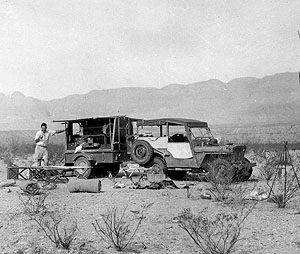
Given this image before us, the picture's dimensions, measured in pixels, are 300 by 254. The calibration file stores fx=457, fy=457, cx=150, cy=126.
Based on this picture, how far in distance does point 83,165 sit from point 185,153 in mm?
3487

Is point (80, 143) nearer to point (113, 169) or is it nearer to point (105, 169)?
point (105, 169)

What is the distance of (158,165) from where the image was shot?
1348 centimetres

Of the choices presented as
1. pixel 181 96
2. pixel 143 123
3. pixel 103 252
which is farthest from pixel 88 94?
pixel 103 252

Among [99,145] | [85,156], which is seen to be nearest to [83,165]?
[85,156]

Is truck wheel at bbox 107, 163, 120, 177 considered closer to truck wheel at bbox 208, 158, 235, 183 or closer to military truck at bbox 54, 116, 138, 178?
military truck at bbox 54, 116, 138, 178

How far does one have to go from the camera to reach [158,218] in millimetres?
7660

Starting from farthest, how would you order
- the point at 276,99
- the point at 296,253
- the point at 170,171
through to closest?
the point at 276,99 < the point at 170,171 < the point at 296,253

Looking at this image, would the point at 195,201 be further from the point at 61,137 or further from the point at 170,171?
the point at 61,137

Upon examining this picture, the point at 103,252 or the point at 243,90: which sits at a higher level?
the point at 243,90

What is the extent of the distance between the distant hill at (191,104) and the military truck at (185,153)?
183 ft

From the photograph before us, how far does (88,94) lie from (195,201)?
4104 inches

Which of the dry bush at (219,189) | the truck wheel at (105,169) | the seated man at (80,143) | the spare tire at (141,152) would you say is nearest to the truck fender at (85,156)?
the seated man at (80,143)

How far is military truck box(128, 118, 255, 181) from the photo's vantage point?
12852 millimetres

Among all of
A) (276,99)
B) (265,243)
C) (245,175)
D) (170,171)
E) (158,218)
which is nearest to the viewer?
(265,243)
